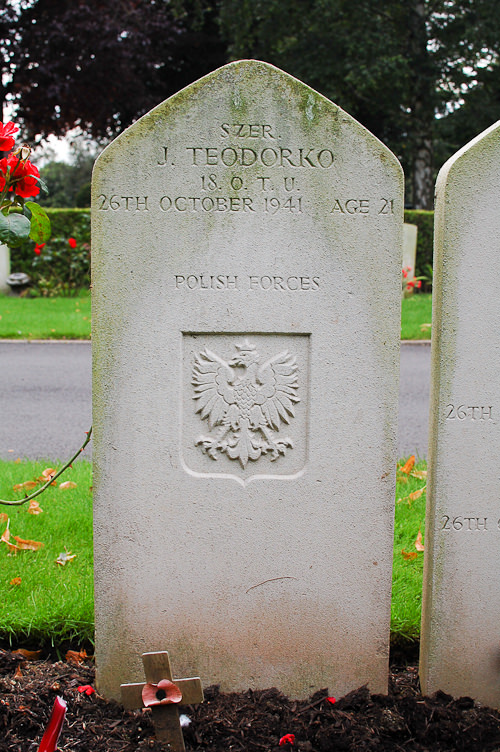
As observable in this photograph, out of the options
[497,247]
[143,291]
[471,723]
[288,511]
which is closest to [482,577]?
[471,723]

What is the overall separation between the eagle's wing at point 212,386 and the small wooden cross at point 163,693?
2.55ft

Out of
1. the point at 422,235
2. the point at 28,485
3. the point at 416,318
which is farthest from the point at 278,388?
the point at 422,235

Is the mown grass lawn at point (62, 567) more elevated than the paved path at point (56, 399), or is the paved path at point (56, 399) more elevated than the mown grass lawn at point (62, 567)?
the paved path at point (56, 399)

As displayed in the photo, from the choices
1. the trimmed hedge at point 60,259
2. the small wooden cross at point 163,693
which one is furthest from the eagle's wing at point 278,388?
the trimmed hedge at point 60,259

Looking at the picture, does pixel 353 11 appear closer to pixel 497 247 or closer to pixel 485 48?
pixel 485 48

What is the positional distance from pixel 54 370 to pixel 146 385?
6.11 metres

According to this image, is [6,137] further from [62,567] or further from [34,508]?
[34,508]

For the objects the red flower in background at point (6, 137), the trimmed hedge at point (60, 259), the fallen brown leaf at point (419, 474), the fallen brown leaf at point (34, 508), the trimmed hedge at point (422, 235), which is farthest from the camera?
the trimmed hedge at point (422, 235)

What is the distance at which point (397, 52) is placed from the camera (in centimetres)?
1898

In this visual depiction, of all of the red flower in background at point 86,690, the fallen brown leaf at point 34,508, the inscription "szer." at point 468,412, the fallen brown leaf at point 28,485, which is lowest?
the red flower in background at point 86,690

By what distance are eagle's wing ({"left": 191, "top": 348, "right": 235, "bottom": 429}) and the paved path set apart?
118 inches

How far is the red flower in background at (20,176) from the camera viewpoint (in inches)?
88.7

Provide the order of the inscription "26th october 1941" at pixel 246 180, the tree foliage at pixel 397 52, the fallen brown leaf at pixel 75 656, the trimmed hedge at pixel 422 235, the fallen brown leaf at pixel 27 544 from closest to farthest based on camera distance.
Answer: the inscription "26th october 1941" at pixel 246 180 → the fallen brown leaf at pixel 75 656 → the fallen brown leaf at pixel 27 544 → the trimmed hedge at pixel 422 235 → the tree foliage at pixel 397 52

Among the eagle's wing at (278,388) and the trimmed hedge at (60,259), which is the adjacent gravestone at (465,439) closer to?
the eagle's wing at (278,388)
